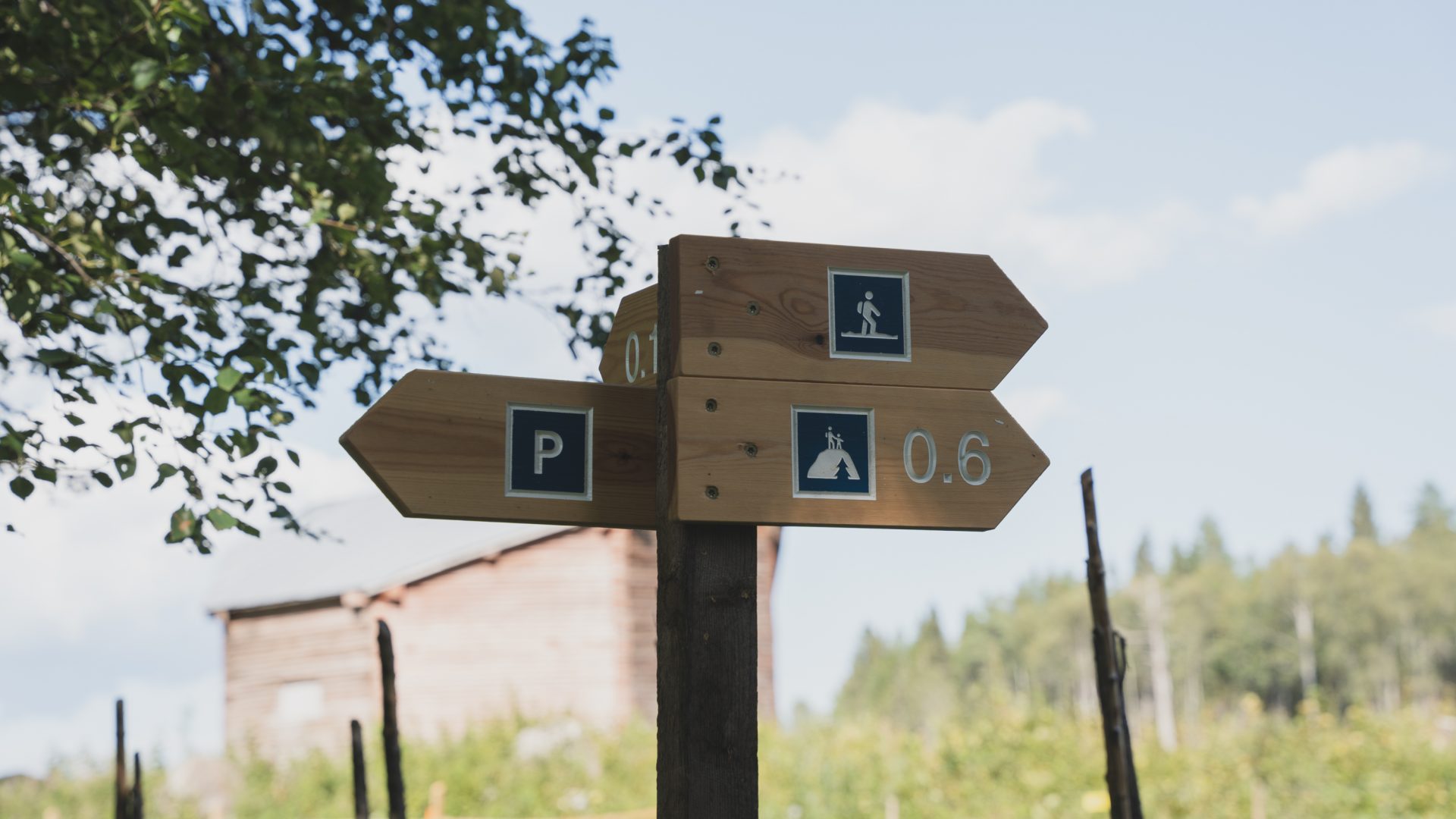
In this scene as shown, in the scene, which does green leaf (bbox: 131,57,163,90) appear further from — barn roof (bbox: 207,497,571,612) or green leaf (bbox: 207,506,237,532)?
barn roof (bbox: 207,497,571,612)

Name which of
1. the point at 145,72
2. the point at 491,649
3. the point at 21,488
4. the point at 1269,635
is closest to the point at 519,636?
the point at 491,649

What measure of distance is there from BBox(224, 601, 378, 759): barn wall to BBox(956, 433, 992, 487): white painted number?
18.9 metres

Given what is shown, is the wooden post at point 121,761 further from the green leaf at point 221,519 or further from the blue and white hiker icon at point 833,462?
the blue and white hiker icon at point 833,462

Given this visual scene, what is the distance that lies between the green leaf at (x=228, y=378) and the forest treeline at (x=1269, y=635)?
5850cm

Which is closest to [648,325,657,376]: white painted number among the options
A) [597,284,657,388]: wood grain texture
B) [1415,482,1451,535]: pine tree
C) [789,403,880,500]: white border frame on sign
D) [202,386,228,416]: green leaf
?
[597,284,657,388]: wood grain texture

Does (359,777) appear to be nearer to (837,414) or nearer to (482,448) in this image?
(482,448)

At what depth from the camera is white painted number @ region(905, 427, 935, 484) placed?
10.2 ft

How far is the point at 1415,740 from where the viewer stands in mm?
17281

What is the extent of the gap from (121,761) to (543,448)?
158 inches

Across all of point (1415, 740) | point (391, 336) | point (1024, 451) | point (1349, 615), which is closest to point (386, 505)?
point (1415, 740)

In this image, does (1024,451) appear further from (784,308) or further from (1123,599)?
(1123,599)

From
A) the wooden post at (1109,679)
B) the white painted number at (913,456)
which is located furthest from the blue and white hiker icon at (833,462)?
the wooden post at (1109,679)

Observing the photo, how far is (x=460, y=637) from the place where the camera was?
68.7 feet

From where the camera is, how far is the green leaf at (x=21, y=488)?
5129 millimetres
